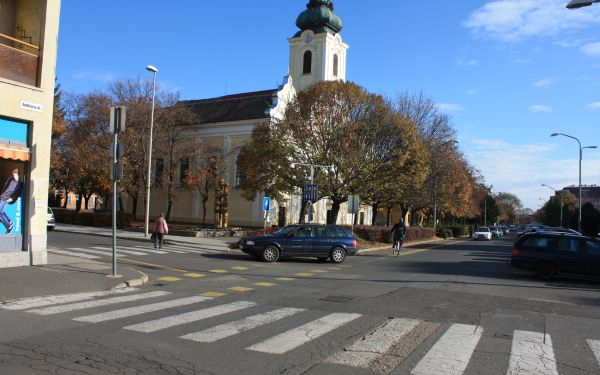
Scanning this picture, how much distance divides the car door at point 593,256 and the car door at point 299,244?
380 inches

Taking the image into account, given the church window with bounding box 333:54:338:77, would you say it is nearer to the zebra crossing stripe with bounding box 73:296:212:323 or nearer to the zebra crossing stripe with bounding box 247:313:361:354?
the zebra crossing stripe with bounding box 73:296:212:323

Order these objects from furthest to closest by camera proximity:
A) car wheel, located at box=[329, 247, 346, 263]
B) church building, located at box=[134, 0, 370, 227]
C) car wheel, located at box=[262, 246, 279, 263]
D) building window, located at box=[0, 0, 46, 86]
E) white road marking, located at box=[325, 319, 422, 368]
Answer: church building, located at box=[134, 0, 370, 227] → car wheel, located at box=[329, 247, 346, 263] → car wheel, located at box=[262, 246, 279, 263] → building window, located at box=[0, 0, 46, 86] → white road marking, located at box=[325, 319, 422, 368]

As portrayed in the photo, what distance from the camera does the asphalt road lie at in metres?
5.99

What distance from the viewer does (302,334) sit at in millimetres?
7562

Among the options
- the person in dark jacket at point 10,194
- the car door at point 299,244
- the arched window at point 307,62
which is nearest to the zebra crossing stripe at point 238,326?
the person in dark jacket at point 10,194

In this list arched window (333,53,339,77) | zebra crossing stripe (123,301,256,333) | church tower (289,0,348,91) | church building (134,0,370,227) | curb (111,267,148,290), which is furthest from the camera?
arched window (333,53,339,77)

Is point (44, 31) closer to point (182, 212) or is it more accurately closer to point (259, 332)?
point (259, 332)

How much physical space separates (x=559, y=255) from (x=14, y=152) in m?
16.4

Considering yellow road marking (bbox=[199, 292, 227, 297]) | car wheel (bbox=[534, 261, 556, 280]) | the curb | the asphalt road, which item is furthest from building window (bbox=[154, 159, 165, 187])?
yellow road marking (bbox=[199, 292, 227, 297])

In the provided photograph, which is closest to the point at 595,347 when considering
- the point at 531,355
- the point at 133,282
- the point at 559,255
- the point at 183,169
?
the point at 531,355

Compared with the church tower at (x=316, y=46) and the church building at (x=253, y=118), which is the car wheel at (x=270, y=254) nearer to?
the church building at (x=253, y=118)

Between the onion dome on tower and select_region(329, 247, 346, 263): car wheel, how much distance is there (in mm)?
41063

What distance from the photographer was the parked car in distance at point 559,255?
16.3m

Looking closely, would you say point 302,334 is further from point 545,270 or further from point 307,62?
point 307,62
